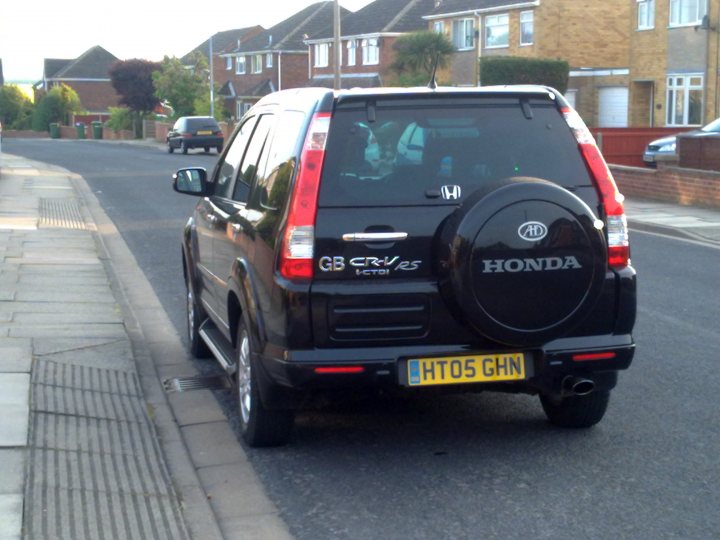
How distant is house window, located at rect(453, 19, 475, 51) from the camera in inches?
2045

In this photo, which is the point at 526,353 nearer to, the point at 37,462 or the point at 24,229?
the point at 37,462

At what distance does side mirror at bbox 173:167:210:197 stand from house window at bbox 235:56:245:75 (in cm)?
7631

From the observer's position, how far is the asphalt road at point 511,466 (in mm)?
4859

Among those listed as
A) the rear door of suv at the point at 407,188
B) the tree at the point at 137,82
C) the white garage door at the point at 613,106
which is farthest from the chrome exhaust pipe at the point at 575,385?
the tree at the point at 137,82

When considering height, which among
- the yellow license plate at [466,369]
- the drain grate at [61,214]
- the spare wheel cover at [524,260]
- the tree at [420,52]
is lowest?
the drain grate at [61,214]

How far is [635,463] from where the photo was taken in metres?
5.64

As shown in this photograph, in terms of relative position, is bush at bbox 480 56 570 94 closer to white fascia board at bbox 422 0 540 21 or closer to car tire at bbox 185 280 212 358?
white fascia board at bbox 422 0 540 21

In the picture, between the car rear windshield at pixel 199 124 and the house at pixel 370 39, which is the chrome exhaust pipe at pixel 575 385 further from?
the house at pixel 370 39

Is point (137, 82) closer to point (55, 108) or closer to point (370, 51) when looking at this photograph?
point (55, 108)

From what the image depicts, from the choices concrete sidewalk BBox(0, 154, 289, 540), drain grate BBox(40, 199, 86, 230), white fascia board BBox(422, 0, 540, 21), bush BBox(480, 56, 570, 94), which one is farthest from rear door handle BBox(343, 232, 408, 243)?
white fascia board BBox(422, 0, 540, 21)

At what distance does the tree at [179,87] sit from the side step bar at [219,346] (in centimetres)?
6306

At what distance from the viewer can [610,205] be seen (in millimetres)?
5594

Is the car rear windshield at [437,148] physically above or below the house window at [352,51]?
below

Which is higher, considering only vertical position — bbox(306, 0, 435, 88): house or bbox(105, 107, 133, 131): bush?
bbox(306, 0, 435, 88): house
